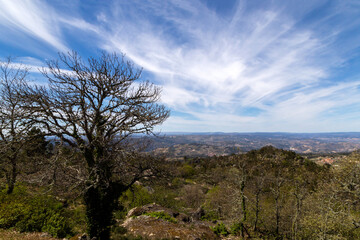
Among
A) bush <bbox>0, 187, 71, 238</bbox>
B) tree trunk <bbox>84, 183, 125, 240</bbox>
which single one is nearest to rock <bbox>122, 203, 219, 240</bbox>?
tree trunk <bbox>84, 183, 125, 240</bbox>

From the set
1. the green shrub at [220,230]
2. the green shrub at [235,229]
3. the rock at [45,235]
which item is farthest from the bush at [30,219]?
the green shrub at [235,229]

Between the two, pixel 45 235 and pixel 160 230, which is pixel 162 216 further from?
pixel 45 235

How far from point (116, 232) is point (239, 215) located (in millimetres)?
9795

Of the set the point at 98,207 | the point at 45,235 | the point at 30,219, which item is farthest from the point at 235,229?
the point at 30,219

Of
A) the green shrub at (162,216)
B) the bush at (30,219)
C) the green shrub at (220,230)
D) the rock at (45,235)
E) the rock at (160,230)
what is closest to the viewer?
the rock at (45,235)

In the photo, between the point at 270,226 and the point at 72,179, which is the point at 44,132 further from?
the point at 270,226

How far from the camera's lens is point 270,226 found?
14.9m

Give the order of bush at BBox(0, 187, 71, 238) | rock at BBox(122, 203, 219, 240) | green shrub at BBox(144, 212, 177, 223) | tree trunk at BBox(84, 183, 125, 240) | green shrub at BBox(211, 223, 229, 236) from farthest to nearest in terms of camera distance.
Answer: green shrub at BBox(144, 212, 177, 223), green shrub at BBox(211, 223, 229, 236), rock at BBox(122, 203, 219, 240), bush at BBox(0, 187, 71, 238), tree trunk at BBox(84, 183, 125, 240)

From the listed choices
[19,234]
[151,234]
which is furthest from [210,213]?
[19,234]

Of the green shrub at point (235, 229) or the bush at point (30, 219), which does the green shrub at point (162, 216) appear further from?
the bush at point (30, 219)

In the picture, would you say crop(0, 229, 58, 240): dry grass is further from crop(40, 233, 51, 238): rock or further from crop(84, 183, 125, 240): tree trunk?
crop(84, 183, 125, 240): tree trunk

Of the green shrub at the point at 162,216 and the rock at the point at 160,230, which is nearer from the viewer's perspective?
the rock at the point at 160,230

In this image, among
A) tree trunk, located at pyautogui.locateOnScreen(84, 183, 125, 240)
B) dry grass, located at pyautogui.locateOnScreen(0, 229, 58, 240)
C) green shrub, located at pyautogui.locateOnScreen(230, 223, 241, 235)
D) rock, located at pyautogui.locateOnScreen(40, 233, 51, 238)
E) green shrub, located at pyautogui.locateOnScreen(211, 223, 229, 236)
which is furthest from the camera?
green shrub, located at pyautogui.locateOnScreen(230, 223, 241, 235)

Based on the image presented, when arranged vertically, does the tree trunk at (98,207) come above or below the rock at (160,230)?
above
